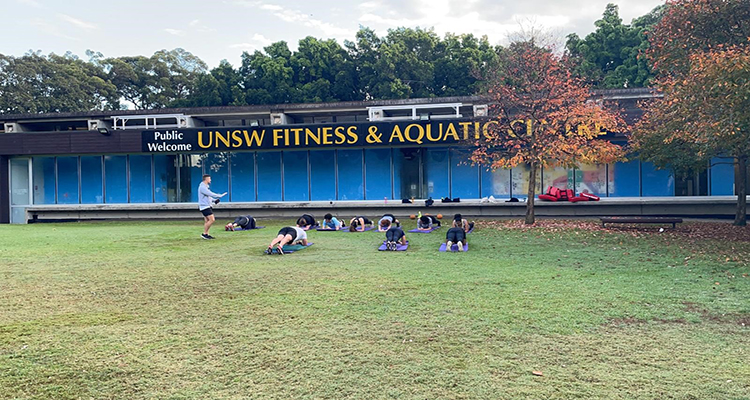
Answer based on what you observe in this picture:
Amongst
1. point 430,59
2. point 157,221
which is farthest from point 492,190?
point 430,59

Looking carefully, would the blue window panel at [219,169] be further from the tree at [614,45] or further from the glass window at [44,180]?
the tree at [614,45]

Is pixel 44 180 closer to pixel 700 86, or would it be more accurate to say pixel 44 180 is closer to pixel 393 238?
pixel 393 238

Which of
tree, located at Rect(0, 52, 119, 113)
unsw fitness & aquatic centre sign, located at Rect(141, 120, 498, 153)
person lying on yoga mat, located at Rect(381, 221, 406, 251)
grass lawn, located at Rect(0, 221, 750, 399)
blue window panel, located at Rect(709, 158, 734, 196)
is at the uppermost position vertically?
tree, located at Rect(0, 52, 119, 113)

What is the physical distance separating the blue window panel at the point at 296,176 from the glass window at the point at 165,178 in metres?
4.92

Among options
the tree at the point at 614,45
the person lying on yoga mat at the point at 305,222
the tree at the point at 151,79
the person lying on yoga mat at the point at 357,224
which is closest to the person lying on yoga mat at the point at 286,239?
the person lying on yoga mat at the point at 305,222

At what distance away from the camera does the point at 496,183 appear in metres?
20.7


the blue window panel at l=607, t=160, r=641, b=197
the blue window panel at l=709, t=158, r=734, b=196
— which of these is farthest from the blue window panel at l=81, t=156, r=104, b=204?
the blue window panel at l=709, t=158, r=734, b=196

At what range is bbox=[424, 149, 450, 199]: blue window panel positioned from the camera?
21.0m

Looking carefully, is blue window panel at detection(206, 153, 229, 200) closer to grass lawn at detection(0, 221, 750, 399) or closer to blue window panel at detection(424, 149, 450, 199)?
blue window panel at detection(424, 149, 450, 199)

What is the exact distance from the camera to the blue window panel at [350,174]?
21.6m

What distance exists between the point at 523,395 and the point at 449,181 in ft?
58.3

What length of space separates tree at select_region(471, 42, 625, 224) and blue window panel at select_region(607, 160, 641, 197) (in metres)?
3.98

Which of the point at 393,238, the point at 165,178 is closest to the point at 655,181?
the point at 393,238

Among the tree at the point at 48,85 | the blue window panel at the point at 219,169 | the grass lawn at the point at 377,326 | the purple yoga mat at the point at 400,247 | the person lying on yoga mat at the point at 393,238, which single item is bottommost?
the grass lawn at the point at 377,326
